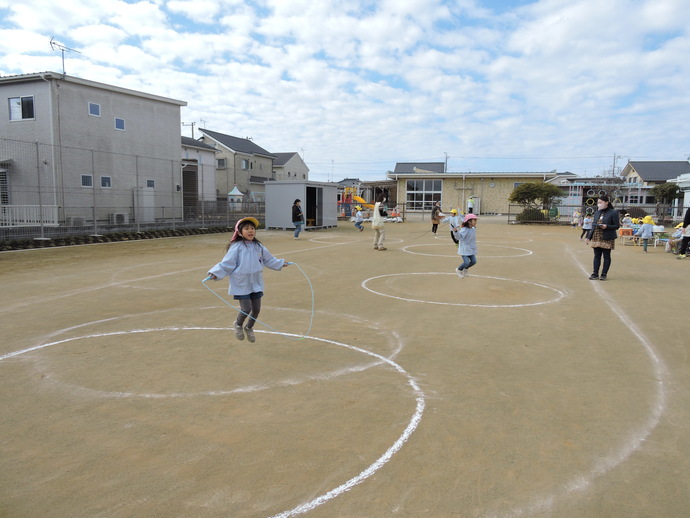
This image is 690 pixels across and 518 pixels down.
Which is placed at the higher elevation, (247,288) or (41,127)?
(41,127)

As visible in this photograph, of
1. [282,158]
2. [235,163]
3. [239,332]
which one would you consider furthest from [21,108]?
[282,158]

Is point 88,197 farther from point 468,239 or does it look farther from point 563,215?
point 563,215

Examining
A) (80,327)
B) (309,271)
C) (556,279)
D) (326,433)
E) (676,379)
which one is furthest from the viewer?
(309,271)

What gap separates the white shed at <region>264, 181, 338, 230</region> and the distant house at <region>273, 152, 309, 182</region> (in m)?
29.6

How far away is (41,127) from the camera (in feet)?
78.1

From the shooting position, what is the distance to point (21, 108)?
24078mm

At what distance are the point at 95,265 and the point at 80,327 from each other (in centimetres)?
691

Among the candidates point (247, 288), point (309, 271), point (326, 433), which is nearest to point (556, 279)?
point (309, 271)

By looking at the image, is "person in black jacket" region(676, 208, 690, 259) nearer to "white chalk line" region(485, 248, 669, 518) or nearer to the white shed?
"white chalk line" region(485, 248, 669, 518)

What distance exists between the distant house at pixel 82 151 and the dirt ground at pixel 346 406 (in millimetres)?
12148

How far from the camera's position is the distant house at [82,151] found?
20016 mm

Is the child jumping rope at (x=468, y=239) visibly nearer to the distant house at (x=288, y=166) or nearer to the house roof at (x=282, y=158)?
the distant house at (x=288, y=166)

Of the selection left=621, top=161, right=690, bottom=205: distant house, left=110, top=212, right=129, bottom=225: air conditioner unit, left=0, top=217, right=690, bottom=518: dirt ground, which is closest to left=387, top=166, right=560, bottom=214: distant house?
left=621, top=161, right=690, bottom=205: distant house

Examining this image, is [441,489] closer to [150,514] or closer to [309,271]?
[150,514]
